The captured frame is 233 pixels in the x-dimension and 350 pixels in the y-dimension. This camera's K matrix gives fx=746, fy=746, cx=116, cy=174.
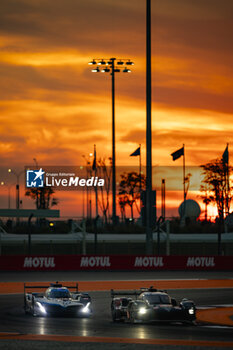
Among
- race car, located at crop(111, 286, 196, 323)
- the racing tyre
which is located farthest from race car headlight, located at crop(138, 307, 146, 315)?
the racing tyre

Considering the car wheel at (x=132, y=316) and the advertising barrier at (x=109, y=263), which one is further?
the advertising barrier at (x=109, y=263)

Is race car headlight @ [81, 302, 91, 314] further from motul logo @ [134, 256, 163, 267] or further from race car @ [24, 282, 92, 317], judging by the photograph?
motul logo @ [134, 256, 163, 267]

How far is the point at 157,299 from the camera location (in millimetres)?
25594

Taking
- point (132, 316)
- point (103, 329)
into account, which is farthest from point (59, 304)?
point (103, 329)

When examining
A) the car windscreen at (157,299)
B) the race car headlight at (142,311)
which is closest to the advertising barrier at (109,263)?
the car windscreen at (157,299)

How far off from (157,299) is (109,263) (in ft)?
91.9

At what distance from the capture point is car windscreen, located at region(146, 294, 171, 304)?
2549 cm

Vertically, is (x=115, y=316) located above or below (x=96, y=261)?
below

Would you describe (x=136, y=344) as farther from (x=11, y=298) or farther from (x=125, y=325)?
(x=11, y=298)

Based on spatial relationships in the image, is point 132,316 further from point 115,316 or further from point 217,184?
point 217,184

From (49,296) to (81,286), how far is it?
13627mm

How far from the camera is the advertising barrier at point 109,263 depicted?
52125 millimetres

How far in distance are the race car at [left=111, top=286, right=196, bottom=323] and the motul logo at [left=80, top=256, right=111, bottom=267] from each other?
87.7 ft

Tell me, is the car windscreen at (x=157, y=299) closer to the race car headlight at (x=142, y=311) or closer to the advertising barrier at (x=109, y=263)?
the race car headlight at (x=142, y=311)
